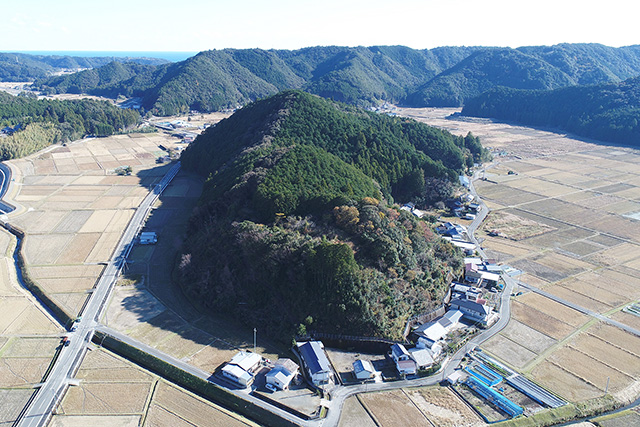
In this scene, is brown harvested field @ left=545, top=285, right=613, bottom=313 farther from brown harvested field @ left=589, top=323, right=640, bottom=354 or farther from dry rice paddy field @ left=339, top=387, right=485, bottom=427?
dry rice paddy field @ left=339, top=387, right=485, bottom=427

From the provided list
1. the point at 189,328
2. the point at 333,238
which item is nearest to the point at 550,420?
the point at 333,238

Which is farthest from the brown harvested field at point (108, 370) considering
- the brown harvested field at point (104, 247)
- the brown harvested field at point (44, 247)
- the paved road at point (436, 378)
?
the brown harvested field at point (44, 247)

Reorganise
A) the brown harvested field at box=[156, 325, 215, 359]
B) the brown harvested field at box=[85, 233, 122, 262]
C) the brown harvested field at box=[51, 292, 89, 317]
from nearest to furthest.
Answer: the brown harvested field at box=[156, 325, 215, 359]
the brown harvested field at box=[51, 292, 89, 317]
the brown harvested field at box=[85, 233, 122, 262]

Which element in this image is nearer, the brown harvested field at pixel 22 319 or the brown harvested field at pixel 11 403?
the brown harvested field at pixel 11 403

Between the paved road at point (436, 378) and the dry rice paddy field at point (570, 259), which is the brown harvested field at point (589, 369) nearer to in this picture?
the dry rice paddy field at point (570, 259)

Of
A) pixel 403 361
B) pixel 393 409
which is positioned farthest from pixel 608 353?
pixel 393 409

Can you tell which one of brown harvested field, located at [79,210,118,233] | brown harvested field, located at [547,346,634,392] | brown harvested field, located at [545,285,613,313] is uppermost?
brown harvested field, located at [545,285,613,313]

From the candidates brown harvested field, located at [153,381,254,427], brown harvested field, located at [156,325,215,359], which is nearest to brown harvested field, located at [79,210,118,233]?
brown harvested field, located at [156,325,215,359]
